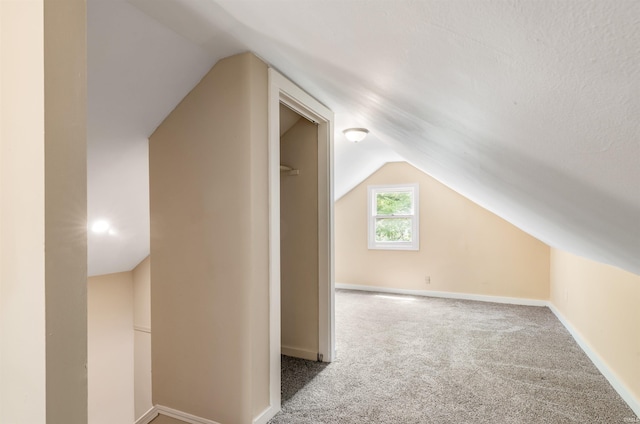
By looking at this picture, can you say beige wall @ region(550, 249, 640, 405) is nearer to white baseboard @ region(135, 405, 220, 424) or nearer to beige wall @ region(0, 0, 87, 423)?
white baseboard @ region(135, 405, 220, 424)

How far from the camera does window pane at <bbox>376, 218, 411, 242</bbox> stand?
559cm

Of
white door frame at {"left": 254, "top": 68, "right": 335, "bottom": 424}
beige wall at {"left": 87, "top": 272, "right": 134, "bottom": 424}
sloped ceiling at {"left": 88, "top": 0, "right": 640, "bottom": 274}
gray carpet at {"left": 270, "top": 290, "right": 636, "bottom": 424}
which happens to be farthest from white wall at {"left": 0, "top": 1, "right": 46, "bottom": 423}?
beige wall at {"left": 87, "top": 272, "right": 134, "bottom": 424}

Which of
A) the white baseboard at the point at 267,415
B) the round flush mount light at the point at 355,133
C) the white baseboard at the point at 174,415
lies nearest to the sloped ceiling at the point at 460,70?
the round flush mount light at the point at 355,133

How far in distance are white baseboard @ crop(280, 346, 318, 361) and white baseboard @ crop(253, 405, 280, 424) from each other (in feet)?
2.77

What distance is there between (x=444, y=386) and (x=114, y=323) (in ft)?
10.6

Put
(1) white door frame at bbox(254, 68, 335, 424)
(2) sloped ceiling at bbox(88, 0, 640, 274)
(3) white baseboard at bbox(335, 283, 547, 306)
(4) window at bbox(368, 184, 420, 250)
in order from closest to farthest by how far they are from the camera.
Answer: (2) sloped ceiling at bbox(88, 0, 640, 274), (1) white door frame at bbox(254, 68, 335, 424), (3) white baseboard at bbox(335, 283, 547, 306), (4) window at bbox(368, 184, 420, 250)

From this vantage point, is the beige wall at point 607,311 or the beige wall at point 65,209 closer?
the beige wall at point 65,209

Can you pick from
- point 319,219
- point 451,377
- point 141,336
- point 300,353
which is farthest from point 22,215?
point 141,336

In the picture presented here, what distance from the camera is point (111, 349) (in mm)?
3516

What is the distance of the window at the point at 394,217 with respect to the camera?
5500 millimetres

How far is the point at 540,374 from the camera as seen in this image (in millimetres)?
2623

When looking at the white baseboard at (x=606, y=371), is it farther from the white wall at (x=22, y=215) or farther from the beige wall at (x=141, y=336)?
the beige wall at (x=141, y=336)

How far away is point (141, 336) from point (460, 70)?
4.03 meters

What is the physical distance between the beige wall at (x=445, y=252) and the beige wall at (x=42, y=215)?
5026mm
